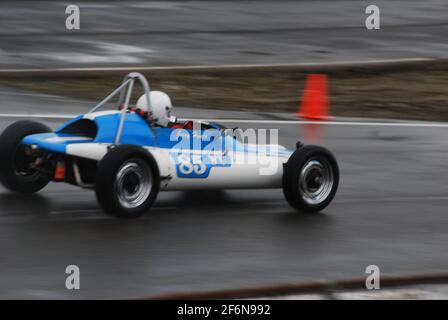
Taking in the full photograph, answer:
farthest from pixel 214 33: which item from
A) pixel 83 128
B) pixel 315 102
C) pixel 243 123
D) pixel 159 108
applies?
→ pixel 83 128

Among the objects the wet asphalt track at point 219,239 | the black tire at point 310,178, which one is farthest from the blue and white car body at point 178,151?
the wet asphalt track at point 219,239

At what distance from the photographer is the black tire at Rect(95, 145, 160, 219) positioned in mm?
10305

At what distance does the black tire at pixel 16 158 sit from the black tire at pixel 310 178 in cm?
252

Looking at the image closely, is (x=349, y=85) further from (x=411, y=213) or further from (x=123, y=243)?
(x=123, y=243)

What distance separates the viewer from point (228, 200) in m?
12.0

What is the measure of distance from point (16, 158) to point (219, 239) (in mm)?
2396

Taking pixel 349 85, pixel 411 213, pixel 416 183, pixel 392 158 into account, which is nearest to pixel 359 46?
pixel 349 85

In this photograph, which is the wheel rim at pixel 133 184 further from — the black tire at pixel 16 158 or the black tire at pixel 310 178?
the black tire at pixel 310 178

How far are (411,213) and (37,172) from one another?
4025 mm

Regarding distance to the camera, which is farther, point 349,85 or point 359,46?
point 359,46

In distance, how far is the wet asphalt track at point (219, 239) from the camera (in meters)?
8.98

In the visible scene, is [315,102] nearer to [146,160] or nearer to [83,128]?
[83,128]

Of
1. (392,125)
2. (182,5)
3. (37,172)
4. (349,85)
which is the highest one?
(182,5)
